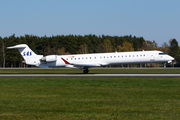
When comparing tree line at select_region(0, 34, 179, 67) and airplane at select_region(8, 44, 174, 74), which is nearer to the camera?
airplane at select_region(8, 44, 174, 74)

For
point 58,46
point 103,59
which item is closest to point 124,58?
point 103,59

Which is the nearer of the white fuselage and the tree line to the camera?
the white fuselage

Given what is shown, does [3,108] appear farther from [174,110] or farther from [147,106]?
[174,110]

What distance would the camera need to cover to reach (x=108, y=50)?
344ft

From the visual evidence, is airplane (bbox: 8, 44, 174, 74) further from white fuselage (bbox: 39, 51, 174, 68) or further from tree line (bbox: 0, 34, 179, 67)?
tree line (bbox: 0, 34, 179, 67)

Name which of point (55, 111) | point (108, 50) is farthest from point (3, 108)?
point (108, 50)

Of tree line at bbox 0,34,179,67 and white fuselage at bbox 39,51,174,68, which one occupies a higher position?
tree line at bbox 0,34,179,67

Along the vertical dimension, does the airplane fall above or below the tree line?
below

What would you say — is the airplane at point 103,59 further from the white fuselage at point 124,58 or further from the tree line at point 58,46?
the tree line at point 58,46

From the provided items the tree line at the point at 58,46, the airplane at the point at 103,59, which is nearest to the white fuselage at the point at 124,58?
the airplane at the point at 103,59

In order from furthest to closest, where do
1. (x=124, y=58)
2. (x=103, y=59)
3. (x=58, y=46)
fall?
(x=58, y=46) < (x=103, y=59) < (x=124, y=58)

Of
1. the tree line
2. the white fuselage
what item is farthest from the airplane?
the tree line

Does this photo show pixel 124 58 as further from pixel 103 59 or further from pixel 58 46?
pixel 58 46

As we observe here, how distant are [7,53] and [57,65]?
63.6 m
